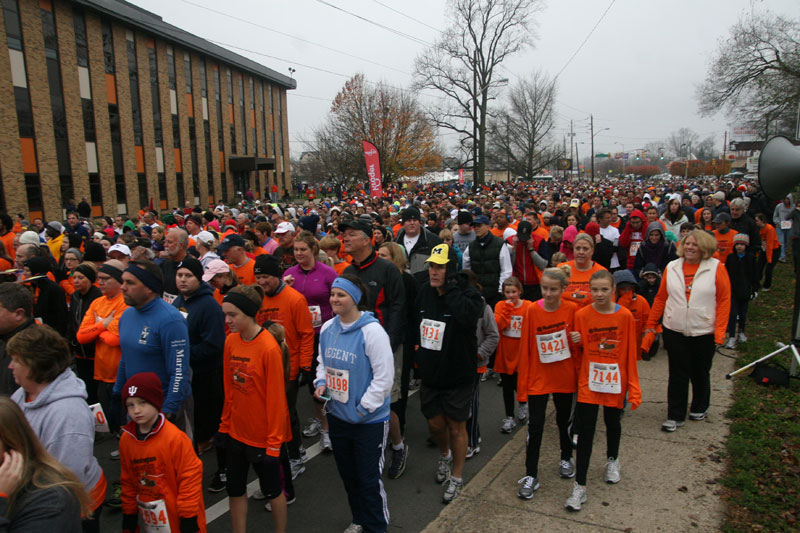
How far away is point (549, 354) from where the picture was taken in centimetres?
417

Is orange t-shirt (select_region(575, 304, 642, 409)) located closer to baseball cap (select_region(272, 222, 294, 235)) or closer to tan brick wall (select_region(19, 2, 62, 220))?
baseball cap (select_region(272, 222, 294, 235))

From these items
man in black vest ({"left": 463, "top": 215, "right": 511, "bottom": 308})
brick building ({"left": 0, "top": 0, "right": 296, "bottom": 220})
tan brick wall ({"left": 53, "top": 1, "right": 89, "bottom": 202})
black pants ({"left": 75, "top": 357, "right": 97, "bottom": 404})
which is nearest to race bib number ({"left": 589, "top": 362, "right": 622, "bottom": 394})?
man in black vest ({"left": 463, "top": 215, "right": 511, "bottom": 308})

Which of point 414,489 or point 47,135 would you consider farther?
point 47,135

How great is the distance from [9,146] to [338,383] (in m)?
27.4

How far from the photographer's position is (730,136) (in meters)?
94.3

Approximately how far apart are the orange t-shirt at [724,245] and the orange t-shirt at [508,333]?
4.25 m

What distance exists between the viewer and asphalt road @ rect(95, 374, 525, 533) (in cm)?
397

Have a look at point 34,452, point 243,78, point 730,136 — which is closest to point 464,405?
point 34,452

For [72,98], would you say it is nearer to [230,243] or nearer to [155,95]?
[155,95]

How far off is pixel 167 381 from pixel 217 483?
1249 mm

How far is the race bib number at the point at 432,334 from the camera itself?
A: 13.4 feet

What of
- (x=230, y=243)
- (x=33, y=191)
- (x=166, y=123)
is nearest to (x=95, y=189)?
(x=33, y=191)

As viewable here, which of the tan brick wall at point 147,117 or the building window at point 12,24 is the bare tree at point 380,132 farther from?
the building window at point 12,24

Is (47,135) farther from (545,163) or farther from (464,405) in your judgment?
(545,163)
